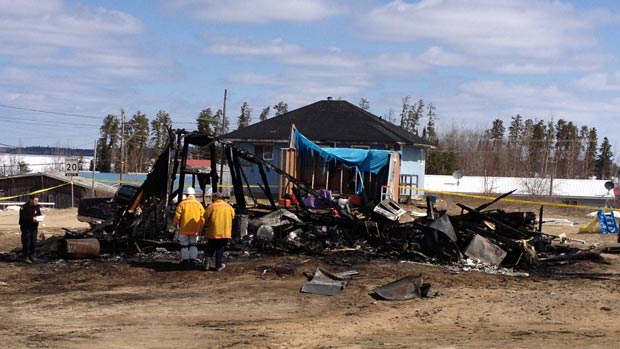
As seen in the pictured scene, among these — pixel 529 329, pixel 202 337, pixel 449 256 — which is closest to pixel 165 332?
pixel 202 337

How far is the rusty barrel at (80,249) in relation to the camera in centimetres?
1667

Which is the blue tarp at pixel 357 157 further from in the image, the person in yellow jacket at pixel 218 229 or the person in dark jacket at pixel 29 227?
the person in yellow jacket at pixel 218 229

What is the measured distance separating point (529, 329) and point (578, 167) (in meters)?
91.4

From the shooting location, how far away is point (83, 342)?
9.53m

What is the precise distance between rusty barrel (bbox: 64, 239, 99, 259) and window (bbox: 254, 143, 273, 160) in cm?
2990

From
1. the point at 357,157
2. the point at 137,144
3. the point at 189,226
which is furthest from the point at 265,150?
the point at 137,144

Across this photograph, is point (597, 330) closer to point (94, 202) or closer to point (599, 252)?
point (599, 252)

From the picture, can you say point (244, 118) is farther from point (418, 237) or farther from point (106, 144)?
point (418, 237)

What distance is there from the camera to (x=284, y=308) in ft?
40.0

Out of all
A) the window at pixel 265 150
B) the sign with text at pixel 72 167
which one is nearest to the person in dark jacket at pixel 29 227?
the sign with text at pixel 72 167

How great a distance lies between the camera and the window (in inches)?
1838

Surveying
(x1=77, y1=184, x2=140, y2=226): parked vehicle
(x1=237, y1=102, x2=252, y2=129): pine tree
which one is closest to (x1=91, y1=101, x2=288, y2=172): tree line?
(x1=237, y1=102, x2=252, y2=129): pine tree

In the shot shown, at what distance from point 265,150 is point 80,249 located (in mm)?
30549

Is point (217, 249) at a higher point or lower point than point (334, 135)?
lower
